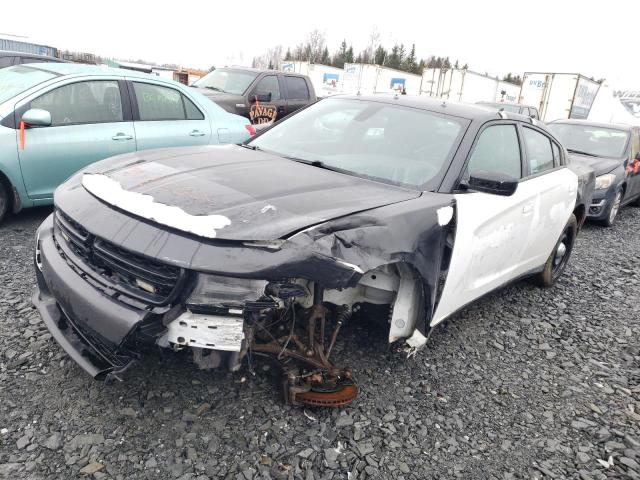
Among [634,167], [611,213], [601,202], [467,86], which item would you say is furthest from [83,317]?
[467,86]

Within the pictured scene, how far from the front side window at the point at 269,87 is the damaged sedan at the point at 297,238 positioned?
5.70 metres

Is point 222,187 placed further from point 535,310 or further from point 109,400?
point 535,310

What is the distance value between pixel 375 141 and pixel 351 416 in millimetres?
1709

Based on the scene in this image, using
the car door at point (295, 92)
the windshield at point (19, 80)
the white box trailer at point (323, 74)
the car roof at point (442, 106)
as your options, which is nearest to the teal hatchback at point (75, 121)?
the windshield at point (19, 80)

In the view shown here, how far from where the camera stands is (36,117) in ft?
14.2

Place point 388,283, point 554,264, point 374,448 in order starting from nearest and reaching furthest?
point 374,448 < point 388,283 < point 554,264

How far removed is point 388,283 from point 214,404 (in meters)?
1.07

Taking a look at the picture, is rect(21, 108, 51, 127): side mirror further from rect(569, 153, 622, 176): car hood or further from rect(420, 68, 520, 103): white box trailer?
rect(420, 68, 520, 103): white box trailer

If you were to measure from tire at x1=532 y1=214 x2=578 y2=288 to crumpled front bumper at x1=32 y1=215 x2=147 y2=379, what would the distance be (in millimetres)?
3690

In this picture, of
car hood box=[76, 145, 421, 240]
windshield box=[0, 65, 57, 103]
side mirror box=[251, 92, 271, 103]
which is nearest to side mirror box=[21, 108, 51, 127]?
windshield box=[0, 65, 57, 103]

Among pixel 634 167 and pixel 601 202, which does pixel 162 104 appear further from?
pixel 634 167

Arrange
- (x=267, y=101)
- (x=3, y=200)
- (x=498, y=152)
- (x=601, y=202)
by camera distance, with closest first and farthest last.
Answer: (x=498, y=152)
(x=3, y=200)
(x=601, y=202)
(x=267, y=101)

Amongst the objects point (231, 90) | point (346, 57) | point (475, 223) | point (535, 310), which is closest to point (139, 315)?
point (475, 223)

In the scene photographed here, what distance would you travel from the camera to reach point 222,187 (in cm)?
247
